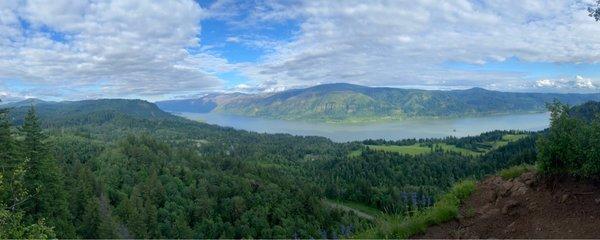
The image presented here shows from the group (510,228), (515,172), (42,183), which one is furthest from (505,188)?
(42,183)

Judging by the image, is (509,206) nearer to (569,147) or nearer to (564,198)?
(564,198)

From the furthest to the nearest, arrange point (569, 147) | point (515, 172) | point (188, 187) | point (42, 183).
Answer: point (188, 187) → point (42, 183) → point (515, 172) → point (569, 147)

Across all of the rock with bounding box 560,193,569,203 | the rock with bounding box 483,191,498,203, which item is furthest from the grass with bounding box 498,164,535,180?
the rock with bounding box 560,193,569,203

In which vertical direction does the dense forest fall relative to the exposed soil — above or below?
below

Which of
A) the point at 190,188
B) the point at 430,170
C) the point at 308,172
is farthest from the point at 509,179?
the point at 308,172

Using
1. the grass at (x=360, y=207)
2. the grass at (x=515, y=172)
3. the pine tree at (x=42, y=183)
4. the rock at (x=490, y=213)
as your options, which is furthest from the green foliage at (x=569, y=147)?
the grass at (x=360, y=207)

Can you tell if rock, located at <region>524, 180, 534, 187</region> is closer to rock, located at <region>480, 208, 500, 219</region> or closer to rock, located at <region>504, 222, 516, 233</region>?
rock, located at <region>480, 208, 500, 219</region>
